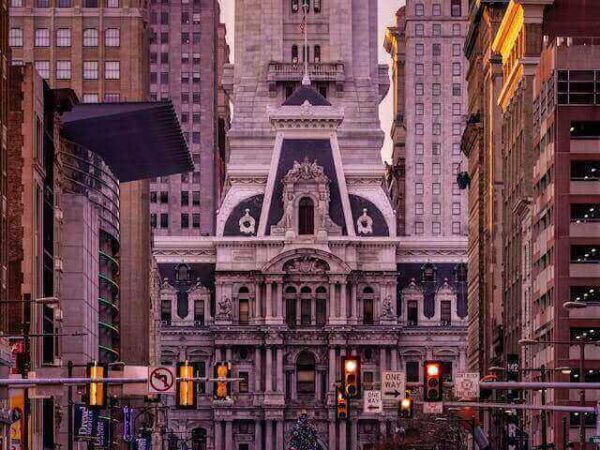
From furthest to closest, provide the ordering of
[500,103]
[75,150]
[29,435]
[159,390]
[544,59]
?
[500,103], [75,150], [544,59], [29,435], [159,390]

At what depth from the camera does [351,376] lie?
76.2 meters

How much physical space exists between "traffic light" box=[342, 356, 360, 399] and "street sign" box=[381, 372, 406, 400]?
9068 millimetres

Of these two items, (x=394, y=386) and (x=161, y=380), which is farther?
(x=394, y=386)

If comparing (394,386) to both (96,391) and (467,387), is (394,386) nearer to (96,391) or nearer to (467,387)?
(467,387)

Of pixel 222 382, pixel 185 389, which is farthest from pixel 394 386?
pixel 185 389

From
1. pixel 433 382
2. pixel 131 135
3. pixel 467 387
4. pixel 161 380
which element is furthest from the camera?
pixel 131 135

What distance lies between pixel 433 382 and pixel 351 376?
2598 mm

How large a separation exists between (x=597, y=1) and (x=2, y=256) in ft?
184

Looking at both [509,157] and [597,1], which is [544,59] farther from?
[509,157]

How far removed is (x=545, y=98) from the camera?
13500cm

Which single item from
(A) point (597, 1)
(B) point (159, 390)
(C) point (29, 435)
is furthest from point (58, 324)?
(B) point (159, 390)

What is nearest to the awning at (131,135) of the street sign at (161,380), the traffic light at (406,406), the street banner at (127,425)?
the street banner at (127,425)

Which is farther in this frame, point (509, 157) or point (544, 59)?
point (509, 157)

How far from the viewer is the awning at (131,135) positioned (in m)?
170
